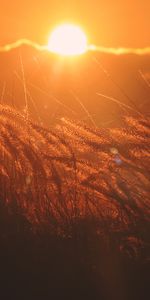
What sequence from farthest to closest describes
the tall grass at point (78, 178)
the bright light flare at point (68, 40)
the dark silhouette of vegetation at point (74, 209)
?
the bright light flare at point (68, 40) < the tall grass at point (78, 178) < the dark silhouette of vegetation at point (74, 209)

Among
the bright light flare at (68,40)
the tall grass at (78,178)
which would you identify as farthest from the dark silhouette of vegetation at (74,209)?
the bright light flare at (68,40)

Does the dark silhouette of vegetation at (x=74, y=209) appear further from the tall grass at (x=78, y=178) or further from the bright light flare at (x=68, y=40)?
the bright light flare at (x=68, y=40)

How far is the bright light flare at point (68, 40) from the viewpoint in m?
2.16

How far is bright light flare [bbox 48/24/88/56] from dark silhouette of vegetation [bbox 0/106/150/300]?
17.1 inches

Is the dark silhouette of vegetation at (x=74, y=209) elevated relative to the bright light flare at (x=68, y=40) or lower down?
lower down

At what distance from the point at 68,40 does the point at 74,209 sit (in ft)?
3.34

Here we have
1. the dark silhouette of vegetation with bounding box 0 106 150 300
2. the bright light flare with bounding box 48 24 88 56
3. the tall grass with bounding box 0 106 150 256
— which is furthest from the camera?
the bright light flare with bounding box 48 24 88 56

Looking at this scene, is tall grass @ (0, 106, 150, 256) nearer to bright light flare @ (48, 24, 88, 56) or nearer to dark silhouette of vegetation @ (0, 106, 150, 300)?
dark silhouette of vegetation @ (0, 106, 150, 300)

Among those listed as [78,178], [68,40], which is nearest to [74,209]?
[78,178]

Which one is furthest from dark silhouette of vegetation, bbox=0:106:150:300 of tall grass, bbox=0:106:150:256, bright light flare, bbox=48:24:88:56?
bright light flare, bbox=48:24:88:56

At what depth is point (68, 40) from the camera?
85.0 inches

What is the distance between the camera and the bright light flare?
2158mm

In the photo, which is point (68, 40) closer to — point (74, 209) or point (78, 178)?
point (78, 178)

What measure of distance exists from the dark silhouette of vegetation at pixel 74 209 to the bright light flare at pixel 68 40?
433mm
